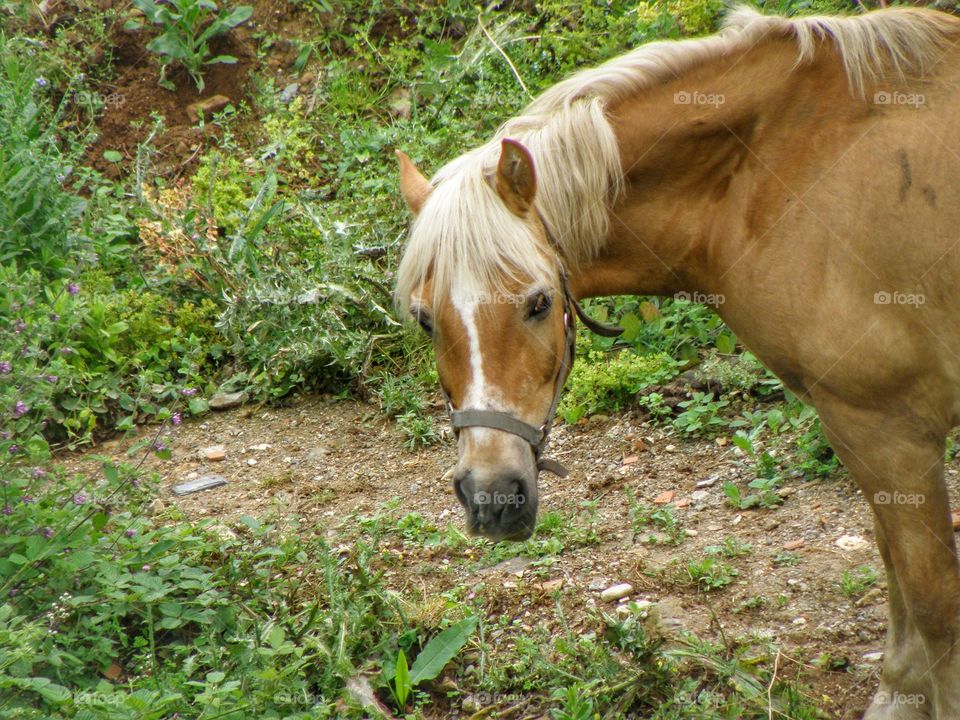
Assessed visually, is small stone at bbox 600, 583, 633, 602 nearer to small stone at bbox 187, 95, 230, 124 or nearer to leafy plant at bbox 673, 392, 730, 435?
leafy plant at bbox 673, 392, 730, 435

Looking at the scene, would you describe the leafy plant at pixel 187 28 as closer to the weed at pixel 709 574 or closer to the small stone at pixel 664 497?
the small stone at pixel 664 497

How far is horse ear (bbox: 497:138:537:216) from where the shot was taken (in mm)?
2623

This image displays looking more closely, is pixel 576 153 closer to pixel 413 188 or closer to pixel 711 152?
pixel 711 152

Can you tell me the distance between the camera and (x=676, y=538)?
392cm

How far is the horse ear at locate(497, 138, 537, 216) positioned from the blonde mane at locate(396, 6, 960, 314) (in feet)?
0.13

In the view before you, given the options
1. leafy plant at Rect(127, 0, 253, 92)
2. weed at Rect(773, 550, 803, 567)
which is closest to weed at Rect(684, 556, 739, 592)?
weed at Rect(773, 550, 803, 567)

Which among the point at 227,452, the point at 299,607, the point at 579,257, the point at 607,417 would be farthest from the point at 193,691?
the point at 607,417

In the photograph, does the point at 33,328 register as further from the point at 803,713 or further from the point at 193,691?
the point at 803,713

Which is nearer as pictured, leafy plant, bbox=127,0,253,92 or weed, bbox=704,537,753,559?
weed, bbox=704,537,753,559

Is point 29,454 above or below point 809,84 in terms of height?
below

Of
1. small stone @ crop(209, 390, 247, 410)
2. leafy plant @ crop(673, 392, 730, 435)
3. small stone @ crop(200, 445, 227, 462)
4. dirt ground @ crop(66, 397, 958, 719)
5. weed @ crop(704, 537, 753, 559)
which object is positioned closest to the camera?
dirt ground @ crop(66, 397, 958, 719)

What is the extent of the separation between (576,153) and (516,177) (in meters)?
0.23

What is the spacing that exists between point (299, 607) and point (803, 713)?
1743 millimetres

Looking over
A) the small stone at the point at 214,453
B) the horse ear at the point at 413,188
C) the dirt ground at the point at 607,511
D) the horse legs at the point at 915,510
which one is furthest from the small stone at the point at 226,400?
the horse legs at the point at 915,510
